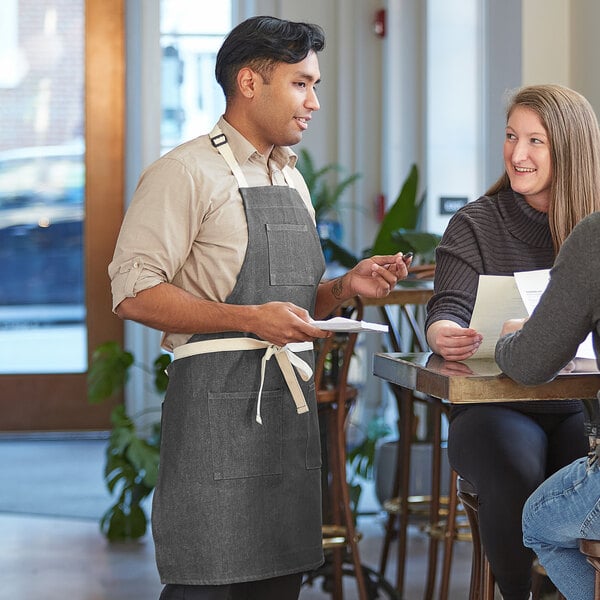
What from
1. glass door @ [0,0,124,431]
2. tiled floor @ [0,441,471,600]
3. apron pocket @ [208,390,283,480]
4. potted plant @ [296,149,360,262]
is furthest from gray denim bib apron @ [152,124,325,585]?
glass door @ [0,0,124,431]

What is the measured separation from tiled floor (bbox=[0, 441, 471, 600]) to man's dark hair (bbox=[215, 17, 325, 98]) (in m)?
1.81

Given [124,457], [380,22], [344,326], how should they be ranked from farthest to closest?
[380,22] < [124,457] < [344,326]

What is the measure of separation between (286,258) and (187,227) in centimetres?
20

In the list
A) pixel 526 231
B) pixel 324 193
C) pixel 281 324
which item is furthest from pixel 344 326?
pixel 324 193

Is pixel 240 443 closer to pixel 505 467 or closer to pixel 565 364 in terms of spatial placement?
pixel 505 467

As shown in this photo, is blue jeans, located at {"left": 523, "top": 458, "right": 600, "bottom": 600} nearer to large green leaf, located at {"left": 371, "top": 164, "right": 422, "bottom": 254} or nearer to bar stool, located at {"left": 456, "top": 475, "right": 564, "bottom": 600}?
bar stool, located at {"left": 456, "top": 475, "right": 564, "bottom": 600}

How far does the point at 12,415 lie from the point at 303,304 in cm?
409

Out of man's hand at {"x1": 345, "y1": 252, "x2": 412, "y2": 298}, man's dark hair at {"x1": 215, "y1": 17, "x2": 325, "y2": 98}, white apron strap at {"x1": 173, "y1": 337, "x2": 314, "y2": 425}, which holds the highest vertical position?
man's dark hair at {"x1": 215, "y1": 17, "x2": 325, "y2": 98}

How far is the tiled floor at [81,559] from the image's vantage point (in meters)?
3.37

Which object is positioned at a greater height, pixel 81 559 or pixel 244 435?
pixel 244 435

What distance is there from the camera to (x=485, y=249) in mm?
2299

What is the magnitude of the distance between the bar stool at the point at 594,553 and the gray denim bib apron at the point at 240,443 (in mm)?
616

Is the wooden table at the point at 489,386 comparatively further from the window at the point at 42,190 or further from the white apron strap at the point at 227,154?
the window at the point at 42,190

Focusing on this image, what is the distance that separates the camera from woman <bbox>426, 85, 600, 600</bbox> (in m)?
2.09
